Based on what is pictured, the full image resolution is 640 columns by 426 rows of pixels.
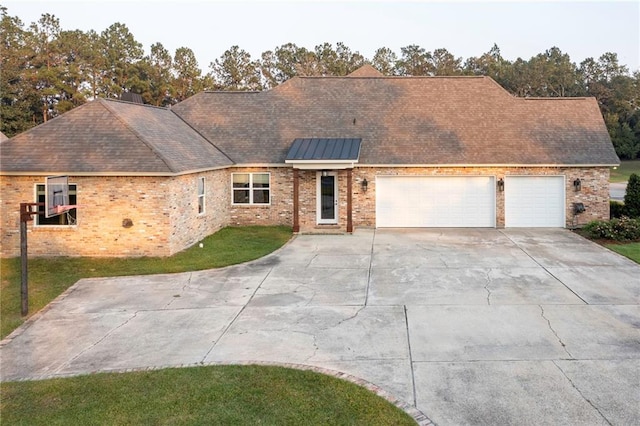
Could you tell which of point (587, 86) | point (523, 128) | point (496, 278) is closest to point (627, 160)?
point (587, 86)

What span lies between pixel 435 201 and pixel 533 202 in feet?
13.0

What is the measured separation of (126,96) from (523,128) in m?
17.8

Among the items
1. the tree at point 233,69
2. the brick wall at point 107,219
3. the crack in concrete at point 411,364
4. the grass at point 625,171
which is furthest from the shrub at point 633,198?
the tree at point 233,69

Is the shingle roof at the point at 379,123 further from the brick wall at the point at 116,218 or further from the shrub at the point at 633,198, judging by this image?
the brick wall at the point at 116,218

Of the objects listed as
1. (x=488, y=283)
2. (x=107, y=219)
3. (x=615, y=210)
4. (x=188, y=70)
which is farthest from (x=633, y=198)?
(x=188, y=70)

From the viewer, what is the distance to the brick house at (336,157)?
15.5 metres

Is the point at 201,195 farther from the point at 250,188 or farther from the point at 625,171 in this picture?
the point at 625,171

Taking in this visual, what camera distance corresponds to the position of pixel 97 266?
14164 mm

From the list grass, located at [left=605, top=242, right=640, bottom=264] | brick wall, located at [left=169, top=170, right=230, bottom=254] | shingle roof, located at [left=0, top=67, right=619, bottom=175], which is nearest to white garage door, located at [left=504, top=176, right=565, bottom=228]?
shingle roof, located at [left=0, top=67, right=619, bottom=175]

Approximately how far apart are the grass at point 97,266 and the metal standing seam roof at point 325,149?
3452mm

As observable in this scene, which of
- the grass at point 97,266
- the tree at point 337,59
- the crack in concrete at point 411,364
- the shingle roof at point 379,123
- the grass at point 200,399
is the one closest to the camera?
the grass at point 200,399

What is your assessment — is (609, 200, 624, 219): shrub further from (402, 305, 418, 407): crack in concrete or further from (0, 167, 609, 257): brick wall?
(0, 167, 609, 257): brick wall

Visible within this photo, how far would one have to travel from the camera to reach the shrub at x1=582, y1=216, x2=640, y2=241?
16891mm

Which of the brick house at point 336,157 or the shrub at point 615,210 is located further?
the shrub at point 615,210
